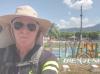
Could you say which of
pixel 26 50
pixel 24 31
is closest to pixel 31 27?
pixel 24 31

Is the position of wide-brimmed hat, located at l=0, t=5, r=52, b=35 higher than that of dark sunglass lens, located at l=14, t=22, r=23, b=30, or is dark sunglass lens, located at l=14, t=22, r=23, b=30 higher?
wide-brimmed hat, located at l=0, t=5, r=52, b=35

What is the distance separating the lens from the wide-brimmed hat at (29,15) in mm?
2037

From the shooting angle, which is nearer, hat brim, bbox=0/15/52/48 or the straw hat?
the straw hat

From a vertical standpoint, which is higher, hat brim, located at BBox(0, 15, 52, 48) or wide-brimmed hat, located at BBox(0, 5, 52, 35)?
wide-brimmed hat, located at BBox(0, 5, 52, 35)

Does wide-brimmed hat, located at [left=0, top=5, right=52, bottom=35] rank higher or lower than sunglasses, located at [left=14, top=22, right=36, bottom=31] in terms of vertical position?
higher

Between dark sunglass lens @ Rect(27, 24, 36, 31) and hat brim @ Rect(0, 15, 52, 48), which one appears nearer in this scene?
dark sunglass lens @ Rect(27, 24, 36, 31)

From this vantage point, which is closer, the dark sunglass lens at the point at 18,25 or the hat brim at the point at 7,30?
the dark sunglass lens at the point at 18,25

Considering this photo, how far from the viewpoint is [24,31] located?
206 cm

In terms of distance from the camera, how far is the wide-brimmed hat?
2.04 meters

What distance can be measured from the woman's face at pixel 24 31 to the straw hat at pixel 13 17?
46 mm

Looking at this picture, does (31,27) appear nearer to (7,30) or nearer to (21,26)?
(21,26)

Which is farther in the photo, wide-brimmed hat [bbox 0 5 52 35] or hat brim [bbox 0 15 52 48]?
hat brim [bbox 0 15 52 48]

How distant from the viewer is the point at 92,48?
2208 centimetres

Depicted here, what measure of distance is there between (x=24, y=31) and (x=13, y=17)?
5.2 inches
